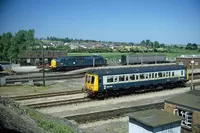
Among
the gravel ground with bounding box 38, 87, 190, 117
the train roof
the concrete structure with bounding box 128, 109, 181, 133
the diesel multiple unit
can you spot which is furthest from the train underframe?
the diesel multiple unit

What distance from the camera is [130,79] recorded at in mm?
27125

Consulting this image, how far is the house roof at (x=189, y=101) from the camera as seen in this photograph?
15463 mm

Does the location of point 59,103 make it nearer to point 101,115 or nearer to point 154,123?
point 101,115

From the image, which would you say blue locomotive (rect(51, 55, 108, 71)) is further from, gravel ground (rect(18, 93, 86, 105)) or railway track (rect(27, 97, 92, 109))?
railway track (rect(27, 97, 92, 109))

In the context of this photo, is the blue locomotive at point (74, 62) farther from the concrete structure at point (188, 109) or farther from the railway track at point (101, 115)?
the concrete structure at point (188, 109)

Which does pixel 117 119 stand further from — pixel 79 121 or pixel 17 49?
pixel 17 49

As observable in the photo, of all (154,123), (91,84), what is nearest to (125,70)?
(91,84)

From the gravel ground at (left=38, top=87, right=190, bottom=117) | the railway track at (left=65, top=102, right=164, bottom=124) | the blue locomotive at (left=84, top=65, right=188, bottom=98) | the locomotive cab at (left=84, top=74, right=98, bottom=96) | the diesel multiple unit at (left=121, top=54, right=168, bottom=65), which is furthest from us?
the diesel multiple unit at (left=121, top=54, right=168, bottom=65)

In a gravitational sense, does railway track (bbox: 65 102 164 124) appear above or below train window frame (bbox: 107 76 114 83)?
below

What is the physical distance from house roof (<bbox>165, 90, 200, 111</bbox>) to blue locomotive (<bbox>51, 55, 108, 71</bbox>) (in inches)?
1374

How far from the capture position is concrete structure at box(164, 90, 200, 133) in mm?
15171

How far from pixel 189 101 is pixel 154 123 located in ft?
16.0

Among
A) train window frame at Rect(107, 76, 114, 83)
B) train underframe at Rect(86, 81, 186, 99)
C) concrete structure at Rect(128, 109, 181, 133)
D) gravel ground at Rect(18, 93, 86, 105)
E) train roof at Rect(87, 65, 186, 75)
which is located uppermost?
train roof at Rect(87, 65, 186, 75)

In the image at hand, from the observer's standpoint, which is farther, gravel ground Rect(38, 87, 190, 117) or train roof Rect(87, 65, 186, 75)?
train roof Rect(87, 65, 186, 75)
